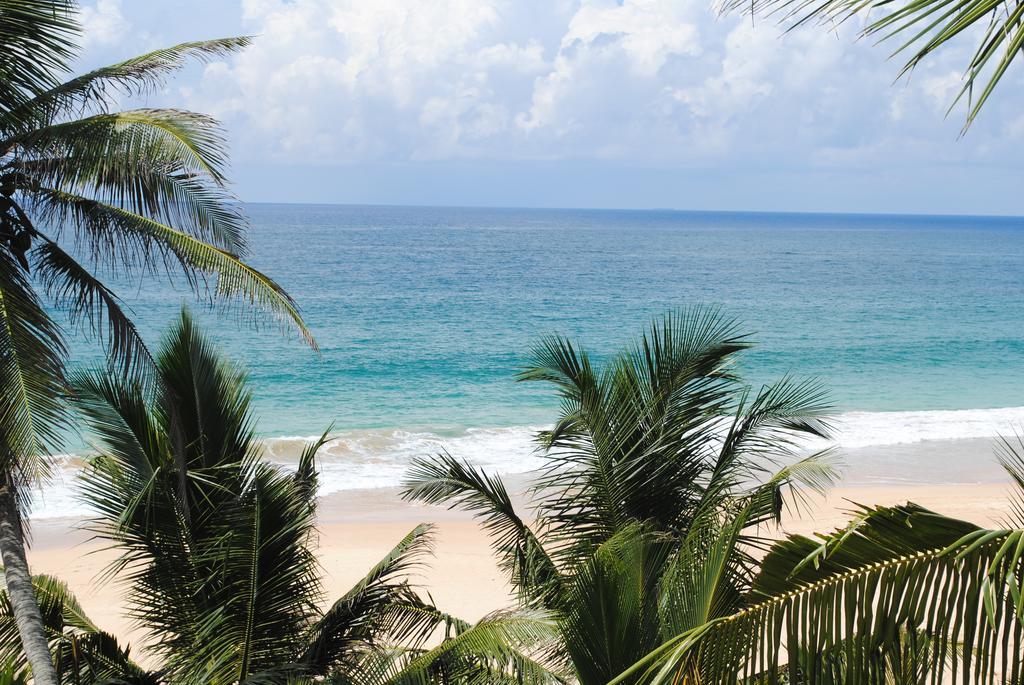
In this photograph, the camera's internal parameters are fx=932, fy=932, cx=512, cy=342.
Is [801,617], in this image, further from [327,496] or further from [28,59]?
[327,496]

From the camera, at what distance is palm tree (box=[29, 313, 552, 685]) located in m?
6.31

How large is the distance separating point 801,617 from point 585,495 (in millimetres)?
5202

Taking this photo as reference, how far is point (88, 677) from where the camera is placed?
646 centimetres

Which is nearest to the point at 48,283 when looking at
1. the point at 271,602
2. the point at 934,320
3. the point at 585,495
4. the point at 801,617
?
the point at 271,602

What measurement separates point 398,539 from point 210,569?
372 inches

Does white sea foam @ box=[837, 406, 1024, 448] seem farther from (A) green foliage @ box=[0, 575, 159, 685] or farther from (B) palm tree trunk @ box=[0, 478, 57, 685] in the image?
(B) palm tree trunk @ box=[0, 478, 57, 685]

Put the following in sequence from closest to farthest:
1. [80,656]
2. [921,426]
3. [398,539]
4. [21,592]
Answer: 1. [21,592]
2. [80,656]
3. [398,539]
4. [921,426]

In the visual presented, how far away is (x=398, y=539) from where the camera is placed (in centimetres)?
1576

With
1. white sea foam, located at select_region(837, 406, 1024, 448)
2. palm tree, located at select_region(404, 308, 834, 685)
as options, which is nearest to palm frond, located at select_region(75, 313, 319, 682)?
palm tree, located at select_region(404, 308, 834, 685)

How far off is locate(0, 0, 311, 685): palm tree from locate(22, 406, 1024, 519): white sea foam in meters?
12.6

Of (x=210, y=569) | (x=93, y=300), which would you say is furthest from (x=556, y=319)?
(x=93, y=300)

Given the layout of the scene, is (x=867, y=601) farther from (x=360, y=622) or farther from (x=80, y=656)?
(x=80, y=656)

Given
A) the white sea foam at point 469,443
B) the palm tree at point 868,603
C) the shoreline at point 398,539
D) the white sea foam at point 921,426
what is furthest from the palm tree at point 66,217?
the white sea foam at point 921,426

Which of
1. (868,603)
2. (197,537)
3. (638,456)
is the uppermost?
(868,603)
